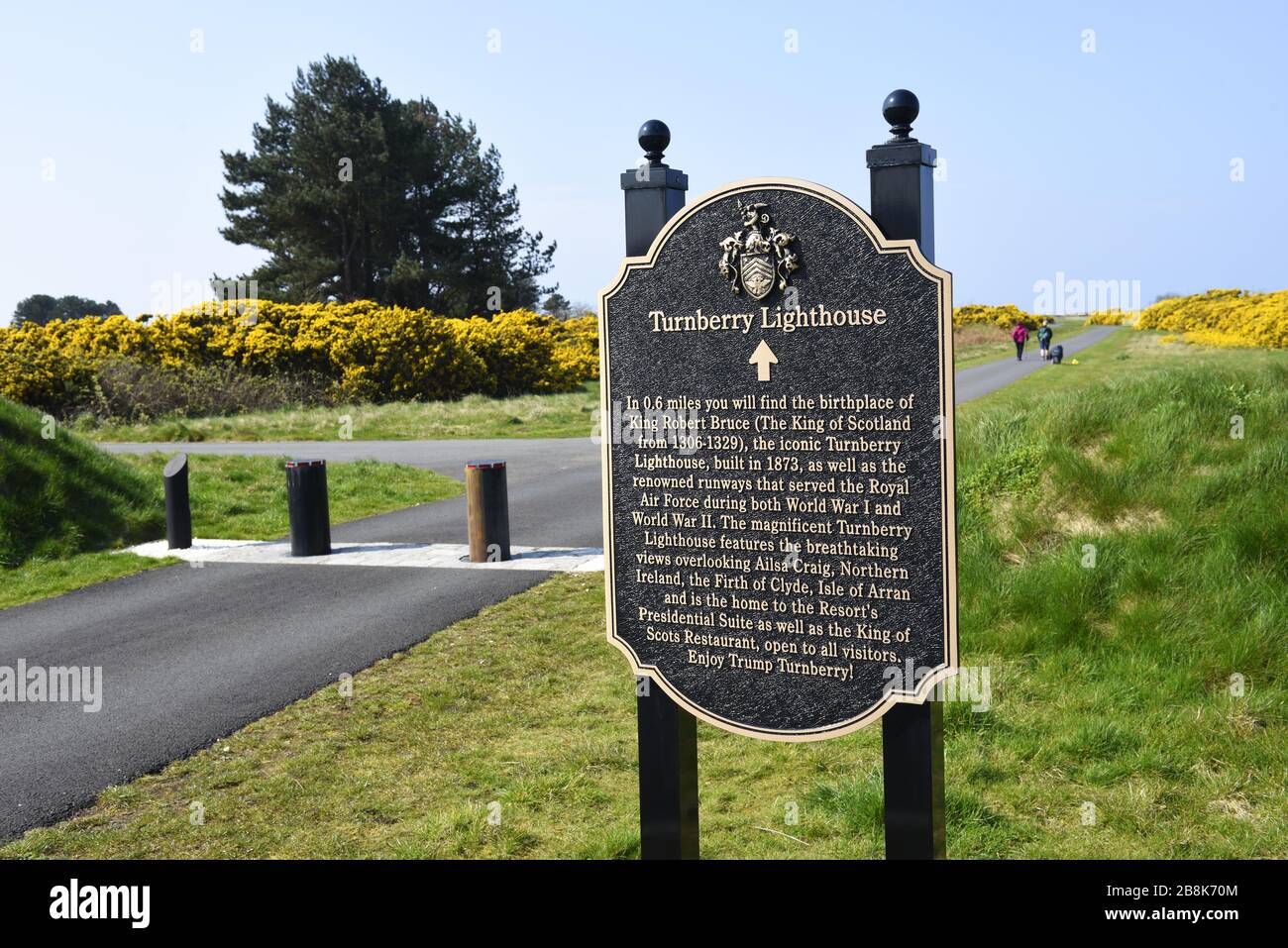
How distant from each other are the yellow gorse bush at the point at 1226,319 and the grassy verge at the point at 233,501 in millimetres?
27753

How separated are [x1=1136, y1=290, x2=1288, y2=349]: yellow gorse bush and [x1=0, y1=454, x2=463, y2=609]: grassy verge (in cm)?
2775

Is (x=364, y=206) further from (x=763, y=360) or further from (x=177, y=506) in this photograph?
(x=763, y=360)

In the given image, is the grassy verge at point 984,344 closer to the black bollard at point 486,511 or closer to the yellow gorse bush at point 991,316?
the yellow gorse bush at point 991,316

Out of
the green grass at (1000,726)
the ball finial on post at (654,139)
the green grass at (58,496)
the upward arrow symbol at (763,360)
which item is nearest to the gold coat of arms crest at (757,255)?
the upward arrow symbol at (763,360)

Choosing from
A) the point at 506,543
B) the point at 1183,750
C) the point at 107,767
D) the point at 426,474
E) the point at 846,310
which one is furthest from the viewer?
the point at 426,474

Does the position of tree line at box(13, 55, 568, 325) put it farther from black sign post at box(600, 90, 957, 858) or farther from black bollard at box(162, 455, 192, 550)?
black sign post at box(600, 90, 957, 858)

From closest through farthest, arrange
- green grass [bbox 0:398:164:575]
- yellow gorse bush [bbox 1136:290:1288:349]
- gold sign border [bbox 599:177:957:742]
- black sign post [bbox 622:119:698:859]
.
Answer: gold sign border [bbox 599:177:957:742] → black sign post [bbox 622:119:698:859] → green grass [bbox 0:398:164:575] → yellow gorse bush [bbox 1136:290:1288:349]

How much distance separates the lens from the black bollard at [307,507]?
10.6 meters

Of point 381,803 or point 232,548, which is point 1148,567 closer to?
point 381,803

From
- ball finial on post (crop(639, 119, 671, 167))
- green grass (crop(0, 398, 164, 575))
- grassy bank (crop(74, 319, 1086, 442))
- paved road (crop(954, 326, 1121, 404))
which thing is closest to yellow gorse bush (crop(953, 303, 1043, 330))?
paved road (crop(954, 326, 1121, 404))

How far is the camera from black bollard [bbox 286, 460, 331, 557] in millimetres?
10609
